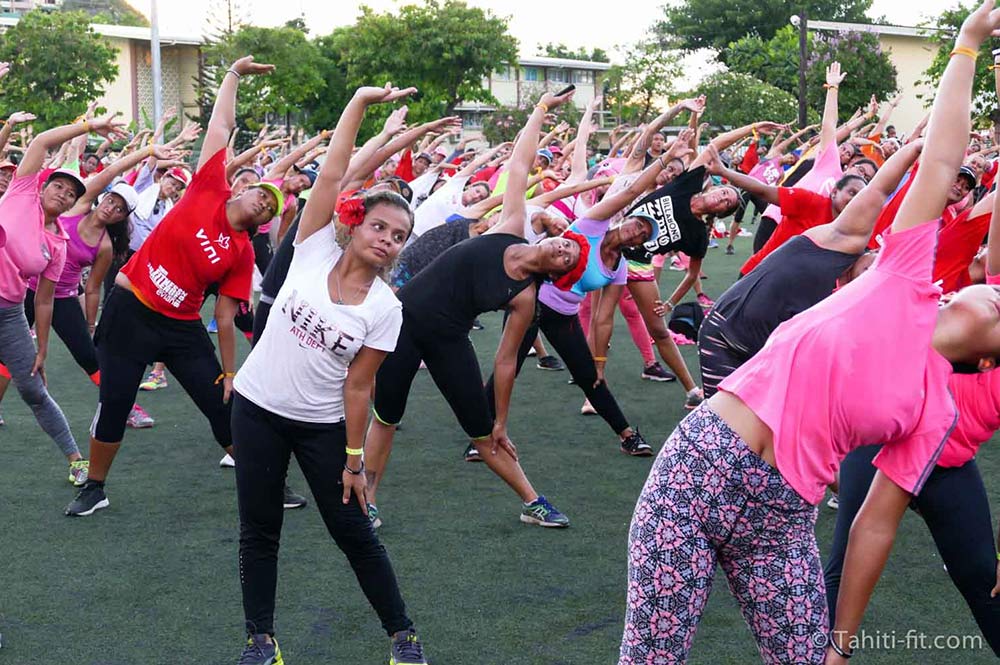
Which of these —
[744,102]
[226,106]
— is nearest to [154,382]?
[226,106]

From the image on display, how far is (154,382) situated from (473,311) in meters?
4.87

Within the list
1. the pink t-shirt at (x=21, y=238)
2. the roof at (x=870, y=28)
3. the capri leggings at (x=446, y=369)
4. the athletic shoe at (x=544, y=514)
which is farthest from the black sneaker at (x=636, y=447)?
the roof at (x=870, y=28)

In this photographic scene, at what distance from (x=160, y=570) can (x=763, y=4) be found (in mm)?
69484

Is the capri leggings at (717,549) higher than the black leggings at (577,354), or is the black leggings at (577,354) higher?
the capri leggings at (717,549)

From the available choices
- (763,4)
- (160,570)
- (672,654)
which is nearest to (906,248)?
(672,654)

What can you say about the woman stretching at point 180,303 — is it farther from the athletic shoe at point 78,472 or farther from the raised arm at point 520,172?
the raised arm at point 520,172

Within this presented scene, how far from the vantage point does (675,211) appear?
23.9ft

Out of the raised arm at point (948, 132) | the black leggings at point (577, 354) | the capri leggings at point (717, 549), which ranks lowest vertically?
the black leggings at point (577, 354)

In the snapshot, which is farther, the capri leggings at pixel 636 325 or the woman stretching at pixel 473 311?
the capri leggings at pixel 636 325

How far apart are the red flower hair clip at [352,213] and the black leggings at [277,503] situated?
2.56ft

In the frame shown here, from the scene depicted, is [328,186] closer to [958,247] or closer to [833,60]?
[958,247]

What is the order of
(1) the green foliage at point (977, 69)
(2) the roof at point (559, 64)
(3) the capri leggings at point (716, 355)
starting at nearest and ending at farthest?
1. (3) the capri leggings at point (716, 355)
2. (1) the green foliage at point (977, 69)
3. (2) the roof at point (559, 64)

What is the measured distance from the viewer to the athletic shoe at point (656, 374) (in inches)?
395

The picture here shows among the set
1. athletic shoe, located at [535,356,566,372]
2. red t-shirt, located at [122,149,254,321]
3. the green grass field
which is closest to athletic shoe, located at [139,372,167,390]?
the green grass field
